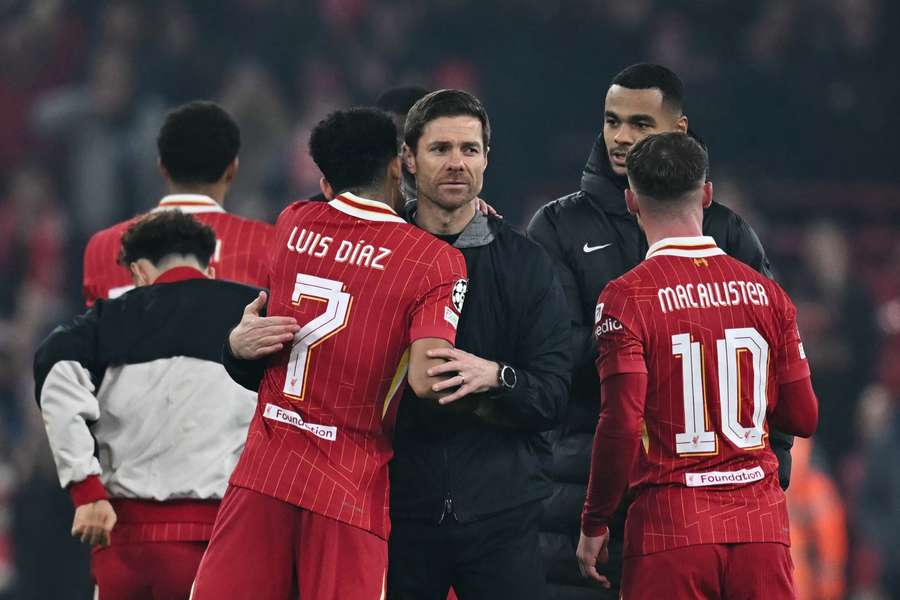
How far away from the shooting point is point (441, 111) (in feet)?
16.2

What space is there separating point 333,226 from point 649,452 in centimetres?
112

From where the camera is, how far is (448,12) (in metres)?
14.3

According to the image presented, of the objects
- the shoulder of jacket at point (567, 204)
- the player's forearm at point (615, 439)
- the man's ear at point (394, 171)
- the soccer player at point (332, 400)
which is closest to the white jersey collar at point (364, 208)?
the soccer player at point (332, 400)

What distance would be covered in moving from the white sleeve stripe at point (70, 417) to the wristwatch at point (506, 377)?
4.77ft

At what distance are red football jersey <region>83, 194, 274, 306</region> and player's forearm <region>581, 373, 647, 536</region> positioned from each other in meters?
1.87

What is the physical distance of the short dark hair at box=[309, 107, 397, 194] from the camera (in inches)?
190

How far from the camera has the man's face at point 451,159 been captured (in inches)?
193

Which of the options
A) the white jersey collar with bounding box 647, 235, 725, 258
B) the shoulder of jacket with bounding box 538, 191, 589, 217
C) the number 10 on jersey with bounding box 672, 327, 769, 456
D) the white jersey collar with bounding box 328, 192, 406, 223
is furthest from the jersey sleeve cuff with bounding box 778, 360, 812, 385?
the white jersey collar with bounding box 328, 192, 406, 223

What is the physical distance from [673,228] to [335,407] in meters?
1.13

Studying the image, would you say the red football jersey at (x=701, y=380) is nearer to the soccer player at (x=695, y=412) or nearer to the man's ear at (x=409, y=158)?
the soccer player at (x=695, y=412)

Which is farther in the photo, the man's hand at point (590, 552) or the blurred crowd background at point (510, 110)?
the blurred crowd background at point (510, 110)

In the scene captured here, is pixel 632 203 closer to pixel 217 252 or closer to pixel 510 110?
pixel 217 252

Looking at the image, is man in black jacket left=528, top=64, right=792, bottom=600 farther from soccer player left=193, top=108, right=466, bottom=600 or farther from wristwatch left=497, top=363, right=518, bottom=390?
soccer player left=193, top=108, right=466, bottom=600

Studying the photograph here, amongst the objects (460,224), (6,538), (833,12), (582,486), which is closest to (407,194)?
(460,224)
